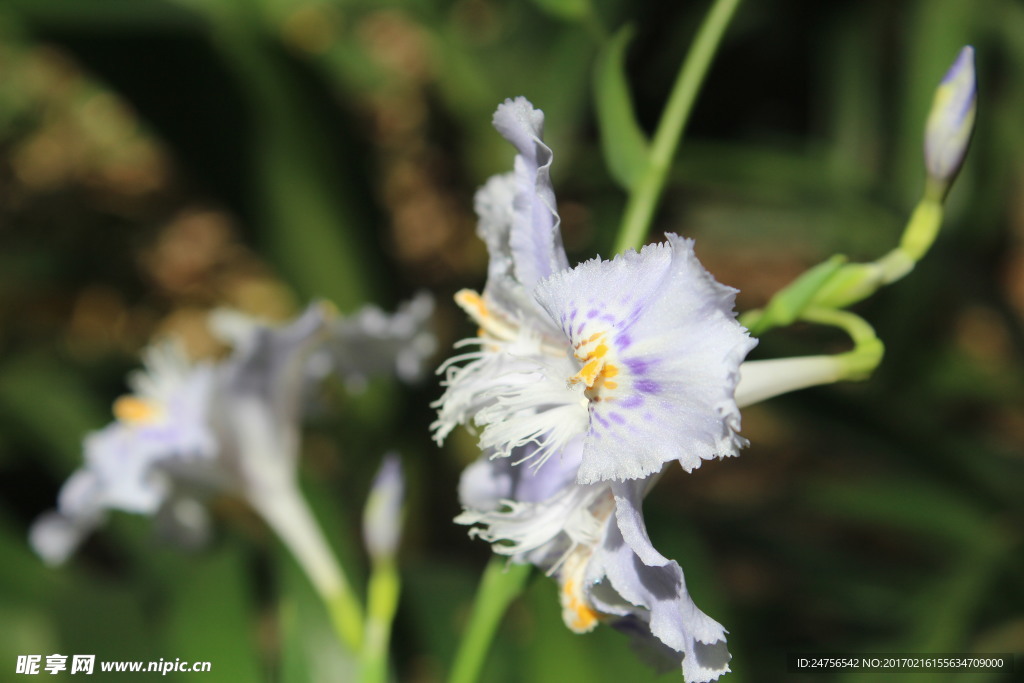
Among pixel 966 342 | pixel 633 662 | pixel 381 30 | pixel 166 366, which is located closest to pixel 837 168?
pixel 966 342

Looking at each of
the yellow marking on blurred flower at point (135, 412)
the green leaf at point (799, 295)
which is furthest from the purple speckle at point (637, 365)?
the yellow marking on blurred flower at point (135, 412)

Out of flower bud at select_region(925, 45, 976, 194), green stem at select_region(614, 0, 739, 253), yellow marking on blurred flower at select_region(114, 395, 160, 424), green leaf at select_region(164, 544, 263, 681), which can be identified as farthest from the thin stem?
flower bud at select_region(925, 45, 976, 194)

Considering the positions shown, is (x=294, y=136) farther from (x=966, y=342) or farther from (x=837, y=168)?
(x=966, y=342)

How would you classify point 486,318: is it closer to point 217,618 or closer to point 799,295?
point 799,295

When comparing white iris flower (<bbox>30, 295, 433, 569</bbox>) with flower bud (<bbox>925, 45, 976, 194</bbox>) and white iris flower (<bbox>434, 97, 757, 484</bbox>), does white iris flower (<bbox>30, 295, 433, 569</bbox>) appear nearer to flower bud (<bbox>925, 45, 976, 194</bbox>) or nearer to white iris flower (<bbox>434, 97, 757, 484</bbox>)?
white iris flower (<bbox>434, 97, 757, 484</bbox>)

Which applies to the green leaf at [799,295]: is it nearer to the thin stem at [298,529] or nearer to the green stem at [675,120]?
the green stem at [675,120]

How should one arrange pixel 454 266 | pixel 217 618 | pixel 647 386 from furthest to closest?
pixel 454 266 < pixel 217 618 < pixel 647 386

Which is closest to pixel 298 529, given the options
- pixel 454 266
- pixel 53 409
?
pixel 53 409
